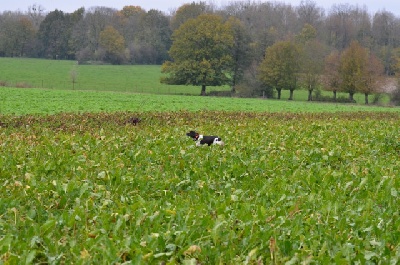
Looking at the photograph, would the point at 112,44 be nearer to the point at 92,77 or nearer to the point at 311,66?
the point at 92,77

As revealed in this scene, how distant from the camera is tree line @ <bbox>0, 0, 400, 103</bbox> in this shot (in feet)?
232

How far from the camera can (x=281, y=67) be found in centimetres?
7144

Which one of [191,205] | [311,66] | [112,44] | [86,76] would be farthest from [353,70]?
[191,205]

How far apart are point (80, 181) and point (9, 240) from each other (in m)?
3.42

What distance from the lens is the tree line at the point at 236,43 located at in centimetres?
7056

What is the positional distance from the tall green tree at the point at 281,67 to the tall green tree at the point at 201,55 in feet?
17.0

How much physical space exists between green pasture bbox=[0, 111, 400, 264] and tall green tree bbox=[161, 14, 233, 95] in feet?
184

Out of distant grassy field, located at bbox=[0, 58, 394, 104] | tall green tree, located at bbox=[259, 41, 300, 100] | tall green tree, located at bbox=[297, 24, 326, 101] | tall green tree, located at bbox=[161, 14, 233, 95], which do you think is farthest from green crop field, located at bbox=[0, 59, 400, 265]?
tall green tree, located at bbox=[297, 24, 326, 101]

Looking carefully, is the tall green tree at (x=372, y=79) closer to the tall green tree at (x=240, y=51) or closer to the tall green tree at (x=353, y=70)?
the tall green tree at (x=353, y=70)

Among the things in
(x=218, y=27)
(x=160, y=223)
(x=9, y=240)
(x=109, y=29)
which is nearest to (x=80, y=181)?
(x=160, y=223)

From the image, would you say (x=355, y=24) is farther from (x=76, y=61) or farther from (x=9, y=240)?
(x=9, y=240)

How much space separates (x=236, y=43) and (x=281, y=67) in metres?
7.53

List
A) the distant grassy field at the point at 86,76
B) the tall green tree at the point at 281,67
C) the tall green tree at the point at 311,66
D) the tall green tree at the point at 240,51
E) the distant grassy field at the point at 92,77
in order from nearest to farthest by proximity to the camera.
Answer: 1. the tall green tree at the point at 281,67
2. the distant grassy field at the point at 92,77
3. the distant grassy field at the point at 86,76
4. the tall green tree at the point at 311,66
5. the tall green tree at the point at 240,51

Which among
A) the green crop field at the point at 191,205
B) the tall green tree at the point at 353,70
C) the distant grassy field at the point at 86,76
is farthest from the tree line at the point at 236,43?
the green crop field at the point at 191,205
